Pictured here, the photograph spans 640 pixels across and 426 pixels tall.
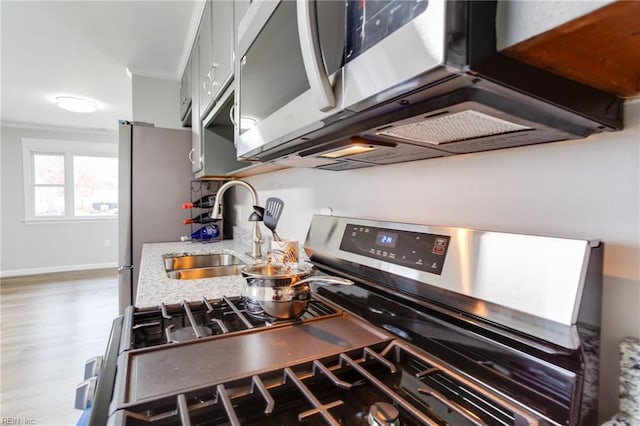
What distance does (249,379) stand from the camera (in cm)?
49

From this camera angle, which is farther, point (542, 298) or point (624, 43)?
point (542, 298)

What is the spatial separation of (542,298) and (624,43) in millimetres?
325

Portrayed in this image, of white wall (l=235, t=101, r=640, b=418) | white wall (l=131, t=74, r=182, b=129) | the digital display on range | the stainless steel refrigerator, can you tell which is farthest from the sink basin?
white wall (l=131, t=74, r=182, b=129)

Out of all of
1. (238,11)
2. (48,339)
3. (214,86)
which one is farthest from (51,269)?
(238,11)

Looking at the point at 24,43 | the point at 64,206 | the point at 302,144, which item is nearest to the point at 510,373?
the point at 302,144

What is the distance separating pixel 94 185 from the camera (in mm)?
5332

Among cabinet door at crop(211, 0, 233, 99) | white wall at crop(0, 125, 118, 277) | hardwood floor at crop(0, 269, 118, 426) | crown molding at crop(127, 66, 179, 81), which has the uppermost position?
crown molding at crop(127, 66, 179, 81)

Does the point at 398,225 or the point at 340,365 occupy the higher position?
the point at 398,225

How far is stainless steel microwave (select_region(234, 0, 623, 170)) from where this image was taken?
31 cm

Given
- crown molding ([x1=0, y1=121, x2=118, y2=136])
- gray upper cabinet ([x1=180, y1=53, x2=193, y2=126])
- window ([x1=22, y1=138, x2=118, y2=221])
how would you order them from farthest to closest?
window ([x1=22, y1=138, x2=118, y2=221])
crown molding ([x1=0, y1=121, x2=118, y2=136])
gray upper cabinet ([x1=180, y1=53, x2=193, y2=126])

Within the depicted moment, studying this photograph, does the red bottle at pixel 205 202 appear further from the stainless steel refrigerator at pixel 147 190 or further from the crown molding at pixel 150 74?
the crown molding at pixel 150 74

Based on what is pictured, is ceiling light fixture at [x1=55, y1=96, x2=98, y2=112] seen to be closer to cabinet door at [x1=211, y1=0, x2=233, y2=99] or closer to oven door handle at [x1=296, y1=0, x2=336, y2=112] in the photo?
cabinet door at [x1=211, y1=0, x2=233, y2=99]

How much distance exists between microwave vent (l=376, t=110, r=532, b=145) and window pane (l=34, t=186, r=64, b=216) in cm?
626

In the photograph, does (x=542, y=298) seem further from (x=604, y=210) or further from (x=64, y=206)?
(x=64, y=206)
